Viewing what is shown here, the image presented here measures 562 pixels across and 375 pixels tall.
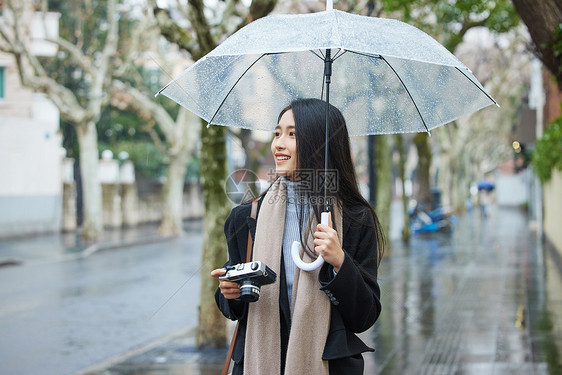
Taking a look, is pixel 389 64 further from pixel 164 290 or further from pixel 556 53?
pixel 164 290

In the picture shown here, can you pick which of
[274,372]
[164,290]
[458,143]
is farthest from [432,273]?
[458,143]

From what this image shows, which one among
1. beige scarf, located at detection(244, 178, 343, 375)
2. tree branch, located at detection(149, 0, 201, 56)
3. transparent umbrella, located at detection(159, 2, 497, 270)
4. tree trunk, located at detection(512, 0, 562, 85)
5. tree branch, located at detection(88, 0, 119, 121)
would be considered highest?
tree branch, located at detection(88, 0, 119, 121)

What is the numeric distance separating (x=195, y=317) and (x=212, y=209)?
114 inches

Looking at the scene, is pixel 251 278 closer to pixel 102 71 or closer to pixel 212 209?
pixel 212 209

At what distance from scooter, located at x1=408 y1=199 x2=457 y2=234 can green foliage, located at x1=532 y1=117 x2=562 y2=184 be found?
278 inches

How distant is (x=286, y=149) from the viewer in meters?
3.04

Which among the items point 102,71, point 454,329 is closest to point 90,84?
point 102,71

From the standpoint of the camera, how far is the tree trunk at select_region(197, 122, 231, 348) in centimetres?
796

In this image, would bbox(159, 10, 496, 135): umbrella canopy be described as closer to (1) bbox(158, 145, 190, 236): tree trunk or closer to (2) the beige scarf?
(2) the beige scarf

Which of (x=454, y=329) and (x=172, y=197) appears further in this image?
(x=172, y=197)

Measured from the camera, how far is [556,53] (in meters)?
5.43

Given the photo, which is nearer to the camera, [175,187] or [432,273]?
[432,273]

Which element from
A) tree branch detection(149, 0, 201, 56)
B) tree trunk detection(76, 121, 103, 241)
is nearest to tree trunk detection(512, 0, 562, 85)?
tree branch detection(149, 0, 201, 56)

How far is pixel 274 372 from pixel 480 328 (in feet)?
20.1
